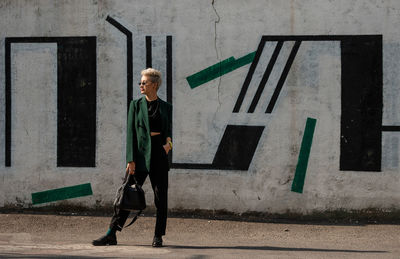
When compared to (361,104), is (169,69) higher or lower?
higher

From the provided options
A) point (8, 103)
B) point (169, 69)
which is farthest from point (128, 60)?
point (8, 103)

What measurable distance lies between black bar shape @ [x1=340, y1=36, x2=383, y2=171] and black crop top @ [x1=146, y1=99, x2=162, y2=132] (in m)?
2.64

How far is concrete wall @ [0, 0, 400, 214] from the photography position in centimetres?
812

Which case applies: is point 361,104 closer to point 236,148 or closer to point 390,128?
point 390,128

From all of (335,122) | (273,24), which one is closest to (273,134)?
(335,122)

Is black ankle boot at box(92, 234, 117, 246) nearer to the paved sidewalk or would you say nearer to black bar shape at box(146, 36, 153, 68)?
the paved sidewalk

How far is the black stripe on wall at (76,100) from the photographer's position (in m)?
8.52

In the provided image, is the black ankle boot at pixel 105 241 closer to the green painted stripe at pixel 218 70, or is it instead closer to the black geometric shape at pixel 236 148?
the black geometric shape at pixel 236 148

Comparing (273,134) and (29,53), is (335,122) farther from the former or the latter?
(29,53)

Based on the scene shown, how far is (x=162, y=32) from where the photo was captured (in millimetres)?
8406

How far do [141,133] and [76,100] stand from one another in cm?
232

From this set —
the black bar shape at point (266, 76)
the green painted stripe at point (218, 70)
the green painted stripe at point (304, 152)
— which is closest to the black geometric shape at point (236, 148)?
the black bar shape at point (266, 76)

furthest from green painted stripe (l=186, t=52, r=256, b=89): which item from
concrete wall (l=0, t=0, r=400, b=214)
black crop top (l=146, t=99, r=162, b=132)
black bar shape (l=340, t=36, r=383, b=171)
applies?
black crop top (l=146, t=99, r=162, b=132)

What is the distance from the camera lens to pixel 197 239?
7.24 metres
